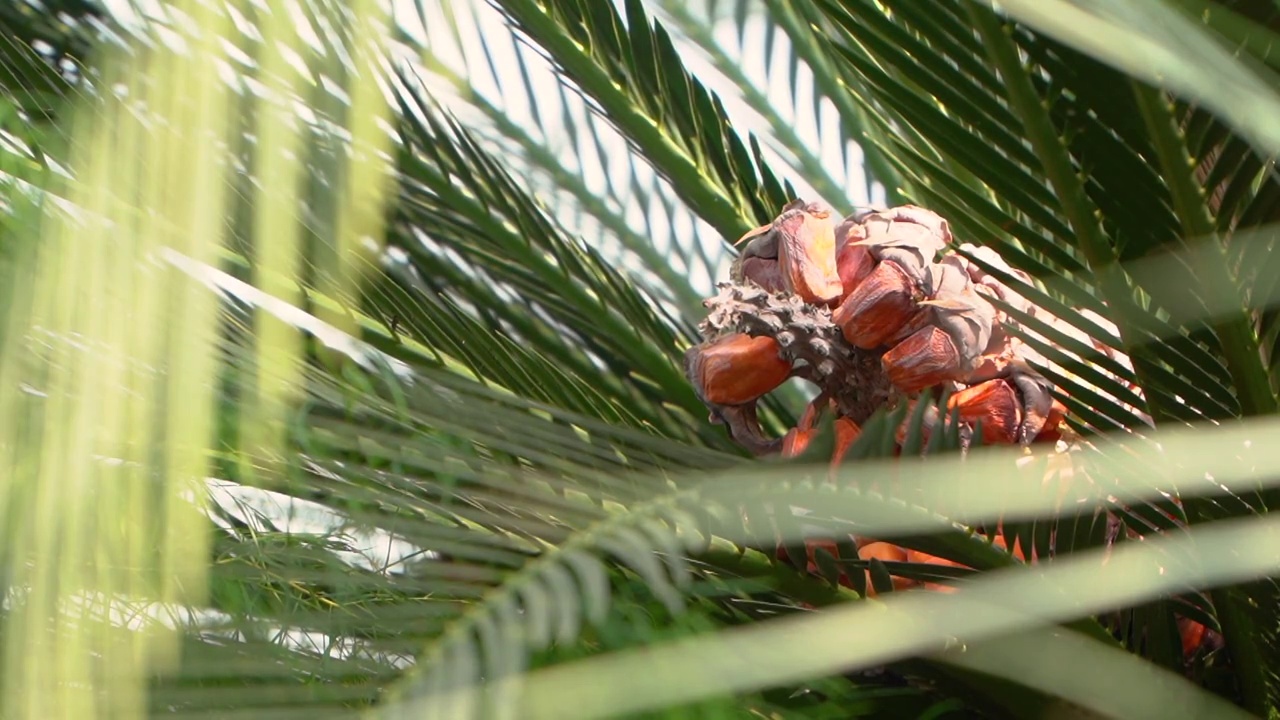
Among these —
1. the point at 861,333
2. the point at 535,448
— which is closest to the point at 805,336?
the point at 861,333

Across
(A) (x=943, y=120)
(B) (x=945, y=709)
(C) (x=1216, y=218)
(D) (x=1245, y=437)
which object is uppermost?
(A) (x=943, y=120)

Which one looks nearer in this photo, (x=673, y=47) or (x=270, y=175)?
(x=270, y=175)

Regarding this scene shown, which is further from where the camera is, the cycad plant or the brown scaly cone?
the brown scaly cone

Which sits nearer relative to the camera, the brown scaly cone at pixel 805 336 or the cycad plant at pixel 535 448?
the cycad plant at pixel 535 448

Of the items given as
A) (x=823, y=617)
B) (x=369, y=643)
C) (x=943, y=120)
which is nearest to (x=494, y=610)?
(x=369, y=643)

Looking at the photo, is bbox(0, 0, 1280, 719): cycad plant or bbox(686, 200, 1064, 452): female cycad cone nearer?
bbox(0, 0, 1280, 719): cycad plant

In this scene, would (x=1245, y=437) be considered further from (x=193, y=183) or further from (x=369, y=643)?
(x=193, y=183)

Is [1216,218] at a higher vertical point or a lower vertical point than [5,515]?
higher

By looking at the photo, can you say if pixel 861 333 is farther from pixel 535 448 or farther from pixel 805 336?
pixel 535 448
